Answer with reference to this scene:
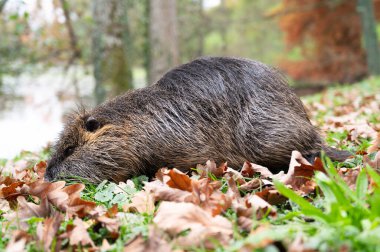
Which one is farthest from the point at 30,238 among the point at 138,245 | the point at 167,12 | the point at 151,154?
the point at 167,12

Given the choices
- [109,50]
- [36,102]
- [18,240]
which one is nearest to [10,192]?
[18,240]

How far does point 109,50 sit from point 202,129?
5461 millimetres

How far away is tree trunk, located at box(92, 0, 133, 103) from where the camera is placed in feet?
26.0

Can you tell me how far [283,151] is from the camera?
3.04 meters

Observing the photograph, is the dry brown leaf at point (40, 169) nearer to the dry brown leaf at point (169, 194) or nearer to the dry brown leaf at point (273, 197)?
the dry brown leaf at point (169, 194)

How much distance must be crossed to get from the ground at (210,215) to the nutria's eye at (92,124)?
0.76m

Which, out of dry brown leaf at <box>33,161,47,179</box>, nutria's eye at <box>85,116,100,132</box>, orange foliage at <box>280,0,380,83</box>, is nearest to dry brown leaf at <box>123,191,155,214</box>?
nutria's eye at <box>85,116,100,132</box>

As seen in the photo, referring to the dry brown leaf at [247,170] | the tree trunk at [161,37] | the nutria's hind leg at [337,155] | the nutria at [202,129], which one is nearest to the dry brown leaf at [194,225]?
the dry brown leaf at [247,170]

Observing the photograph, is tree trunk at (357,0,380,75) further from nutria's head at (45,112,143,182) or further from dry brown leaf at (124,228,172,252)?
dry brown leaf at (124,228,172,252)

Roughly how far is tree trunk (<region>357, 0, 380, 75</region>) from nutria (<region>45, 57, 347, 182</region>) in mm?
10458

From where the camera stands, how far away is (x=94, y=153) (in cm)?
325

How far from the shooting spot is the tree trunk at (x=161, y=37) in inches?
349

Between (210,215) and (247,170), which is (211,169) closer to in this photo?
(247,170)

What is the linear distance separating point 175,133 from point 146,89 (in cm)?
57
